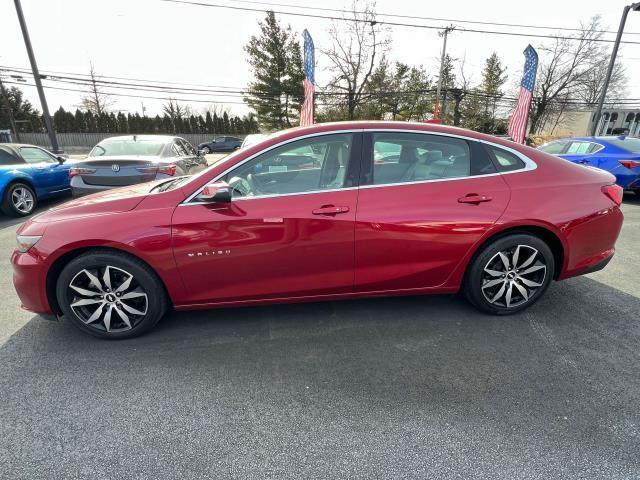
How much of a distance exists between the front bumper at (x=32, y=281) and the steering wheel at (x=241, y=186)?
1.50 metres

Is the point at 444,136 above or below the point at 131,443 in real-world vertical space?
above

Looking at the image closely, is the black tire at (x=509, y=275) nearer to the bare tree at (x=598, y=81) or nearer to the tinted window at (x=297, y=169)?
the tinted window at (x=297, y=169)

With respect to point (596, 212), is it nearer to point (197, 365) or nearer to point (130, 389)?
point (197, 365)

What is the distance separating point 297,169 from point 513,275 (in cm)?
200

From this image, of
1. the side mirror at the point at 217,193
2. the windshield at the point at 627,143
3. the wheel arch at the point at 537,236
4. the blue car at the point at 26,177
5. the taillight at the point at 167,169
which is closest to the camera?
the side mirror at the point at 217,193

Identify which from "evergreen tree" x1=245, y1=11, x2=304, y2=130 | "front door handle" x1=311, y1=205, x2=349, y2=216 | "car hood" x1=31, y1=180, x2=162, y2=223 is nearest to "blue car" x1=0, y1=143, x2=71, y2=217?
"car hood" x1=31, y1=180, x2=162, y2=223

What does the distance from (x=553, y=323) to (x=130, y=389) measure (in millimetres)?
3261

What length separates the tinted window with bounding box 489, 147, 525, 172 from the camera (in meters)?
2.85

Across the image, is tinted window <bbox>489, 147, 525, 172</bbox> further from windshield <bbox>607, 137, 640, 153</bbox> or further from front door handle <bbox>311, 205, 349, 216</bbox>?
→ windshield <bbox>607, 137, 640, 153</bbox>

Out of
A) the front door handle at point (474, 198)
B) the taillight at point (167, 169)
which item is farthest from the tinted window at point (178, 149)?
the front door handle at point (474, 198)

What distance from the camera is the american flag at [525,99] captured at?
1293 centimetres

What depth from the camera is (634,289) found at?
11.6ft

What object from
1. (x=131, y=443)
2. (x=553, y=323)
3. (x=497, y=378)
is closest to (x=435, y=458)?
(x=497, y=378)

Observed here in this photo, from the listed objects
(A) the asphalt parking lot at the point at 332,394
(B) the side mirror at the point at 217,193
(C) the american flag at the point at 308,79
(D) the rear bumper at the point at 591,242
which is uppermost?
(C) the american flag at the point at 308,79
